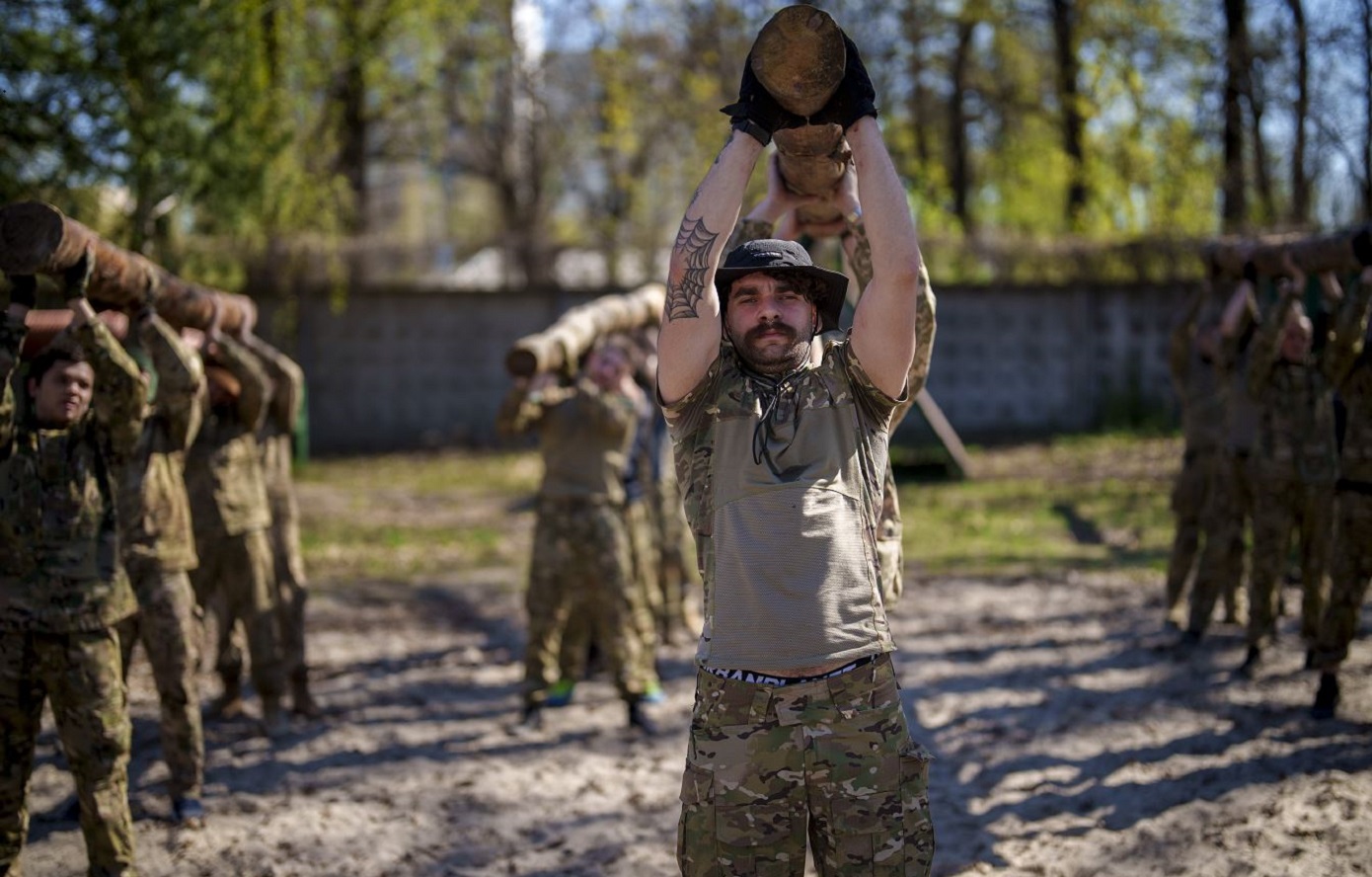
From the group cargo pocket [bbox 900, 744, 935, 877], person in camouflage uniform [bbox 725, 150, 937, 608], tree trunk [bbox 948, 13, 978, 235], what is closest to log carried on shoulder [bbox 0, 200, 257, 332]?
person in camouflage uniform [bbox 725, 150, 937, 608]

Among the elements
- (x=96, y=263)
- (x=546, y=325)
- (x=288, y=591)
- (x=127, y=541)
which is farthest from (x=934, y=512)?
(x=96, y=263)

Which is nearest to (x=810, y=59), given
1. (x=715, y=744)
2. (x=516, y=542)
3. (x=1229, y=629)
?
(x=715, y=744)

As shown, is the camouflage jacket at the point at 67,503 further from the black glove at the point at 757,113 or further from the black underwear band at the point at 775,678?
the black glove at the point at 757,113

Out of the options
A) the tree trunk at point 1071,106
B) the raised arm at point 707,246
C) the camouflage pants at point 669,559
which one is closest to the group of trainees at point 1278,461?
the camouflage pants at point 669,559

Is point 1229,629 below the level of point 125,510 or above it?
below

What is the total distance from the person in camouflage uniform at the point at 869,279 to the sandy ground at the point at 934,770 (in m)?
2.10

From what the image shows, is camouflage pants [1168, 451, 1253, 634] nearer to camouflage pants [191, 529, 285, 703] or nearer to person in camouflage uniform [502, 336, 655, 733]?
person in camouflage uniform [502, 336, 655, 733]

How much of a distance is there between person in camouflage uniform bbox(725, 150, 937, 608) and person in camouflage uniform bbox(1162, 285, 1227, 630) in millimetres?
5613

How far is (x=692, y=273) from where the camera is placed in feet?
11.7

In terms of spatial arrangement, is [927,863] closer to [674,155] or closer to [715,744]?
[715,744]

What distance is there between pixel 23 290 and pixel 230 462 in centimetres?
242

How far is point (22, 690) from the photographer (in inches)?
196

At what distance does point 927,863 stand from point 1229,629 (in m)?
6.64

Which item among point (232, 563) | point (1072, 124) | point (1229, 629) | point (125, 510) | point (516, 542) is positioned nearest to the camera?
point (125, 510)
